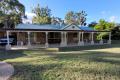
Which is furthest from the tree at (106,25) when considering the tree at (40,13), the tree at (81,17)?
the tree at (81,17)

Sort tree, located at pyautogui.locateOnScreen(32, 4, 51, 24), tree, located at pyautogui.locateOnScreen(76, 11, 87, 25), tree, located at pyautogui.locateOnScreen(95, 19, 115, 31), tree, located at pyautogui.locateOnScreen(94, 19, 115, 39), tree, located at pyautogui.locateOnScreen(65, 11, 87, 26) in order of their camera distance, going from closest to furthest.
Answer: tree, located at pyautogui.locateOnScreen(94, 19, 115, 39), tree, located at pyautogui.locateOnScreen(95, 19, 115, 31), tree, located at pyautogui.locateOnScreen(32, 4, 51, 24), tree, located at pyautogui.locateOnScreen(65, 11, 87, 26), tree, located at pyautogui.locateOnScreen(76, 11, 87, 25)

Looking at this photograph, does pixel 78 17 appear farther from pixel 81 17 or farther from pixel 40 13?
pixel 40 13

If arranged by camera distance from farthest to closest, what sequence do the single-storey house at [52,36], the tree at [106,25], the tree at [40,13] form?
the tree at [40,13]
the tree at [106,25]
the single-storey house at [52,36]

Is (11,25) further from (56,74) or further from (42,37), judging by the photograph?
(56,74)

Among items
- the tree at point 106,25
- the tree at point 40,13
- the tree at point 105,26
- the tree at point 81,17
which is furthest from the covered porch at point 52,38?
the tree at point 81,17

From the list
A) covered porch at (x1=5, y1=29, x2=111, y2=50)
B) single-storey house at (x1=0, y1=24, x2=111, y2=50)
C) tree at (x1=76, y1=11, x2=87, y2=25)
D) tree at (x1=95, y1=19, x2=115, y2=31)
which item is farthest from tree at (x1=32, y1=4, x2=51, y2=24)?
covered porch at (x1=5, y1=29, x2=111, y2=50)

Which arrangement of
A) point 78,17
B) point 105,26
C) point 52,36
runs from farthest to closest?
point 78,17 < point 105,26 < point 52,36

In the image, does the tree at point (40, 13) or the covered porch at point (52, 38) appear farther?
the tree at point (40, 13)

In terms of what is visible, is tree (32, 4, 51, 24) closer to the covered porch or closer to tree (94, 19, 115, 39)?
tree (94, 19, 115, 39)

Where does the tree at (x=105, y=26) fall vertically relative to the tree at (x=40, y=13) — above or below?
below

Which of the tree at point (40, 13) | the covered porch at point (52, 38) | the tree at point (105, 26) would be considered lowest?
the covered porch at point (52, 38)

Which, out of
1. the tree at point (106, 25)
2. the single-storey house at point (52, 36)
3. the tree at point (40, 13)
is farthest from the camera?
the tree at point (40, 13)

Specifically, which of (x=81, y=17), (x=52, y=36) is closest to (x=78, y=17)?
(x=81, y=17)

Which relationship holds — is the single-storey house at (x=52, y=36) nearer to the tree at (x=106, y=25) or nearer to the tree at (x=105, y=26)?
the tree at (x=105, y=26)
